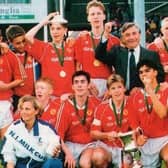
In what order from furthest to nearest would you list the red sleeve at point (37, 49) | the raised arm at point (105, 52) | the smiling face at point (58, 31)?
the red sleeve at point (37, 49) < the smiling face at point (58, 31) < the raised arm at point (105, 52)

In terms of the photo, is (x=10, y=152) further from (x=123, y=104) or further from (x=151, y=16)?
(x=151, y=16)

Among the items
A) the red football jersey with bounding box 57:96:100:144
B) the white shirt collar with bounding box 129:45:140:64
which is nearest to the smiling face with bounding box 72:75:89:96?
the red football jersey with bounding box 57:96:100:144

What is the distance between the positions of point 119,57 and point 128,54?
120mm

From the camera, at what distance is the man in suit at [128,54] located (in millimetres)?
7320

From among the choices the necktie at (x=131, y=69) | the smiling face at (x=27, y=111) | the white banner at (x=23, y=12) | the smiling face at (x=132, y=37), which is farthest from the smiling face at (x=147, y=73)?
the white banner at (x=23, y=12)

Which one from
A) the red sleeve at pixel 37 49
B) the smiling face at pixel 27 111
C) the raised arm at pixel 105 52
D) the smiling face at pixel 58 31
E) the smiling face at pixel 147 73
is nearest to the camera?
the smiling face at pixel 27 111

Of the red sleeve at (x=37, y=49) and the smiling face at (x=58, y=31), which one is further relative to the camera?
the red sleeve at (x=37, y=49)

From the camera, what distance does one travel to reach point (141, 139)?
6.70m

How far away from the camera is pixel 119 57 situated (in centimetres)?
740

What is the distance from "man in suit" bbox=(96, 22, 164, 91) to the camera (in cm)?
732

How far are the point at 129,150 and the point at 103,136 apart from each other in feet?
1.52

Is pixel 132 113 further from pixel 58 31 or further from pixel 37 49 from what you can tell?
pixel 37 49

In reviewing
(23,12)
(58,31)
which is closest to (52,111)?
(58,31)

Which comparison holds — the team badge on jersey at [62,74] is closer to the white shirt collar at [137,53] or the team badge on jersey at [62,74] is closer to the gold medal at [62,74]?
the gold medal at [62,74]
